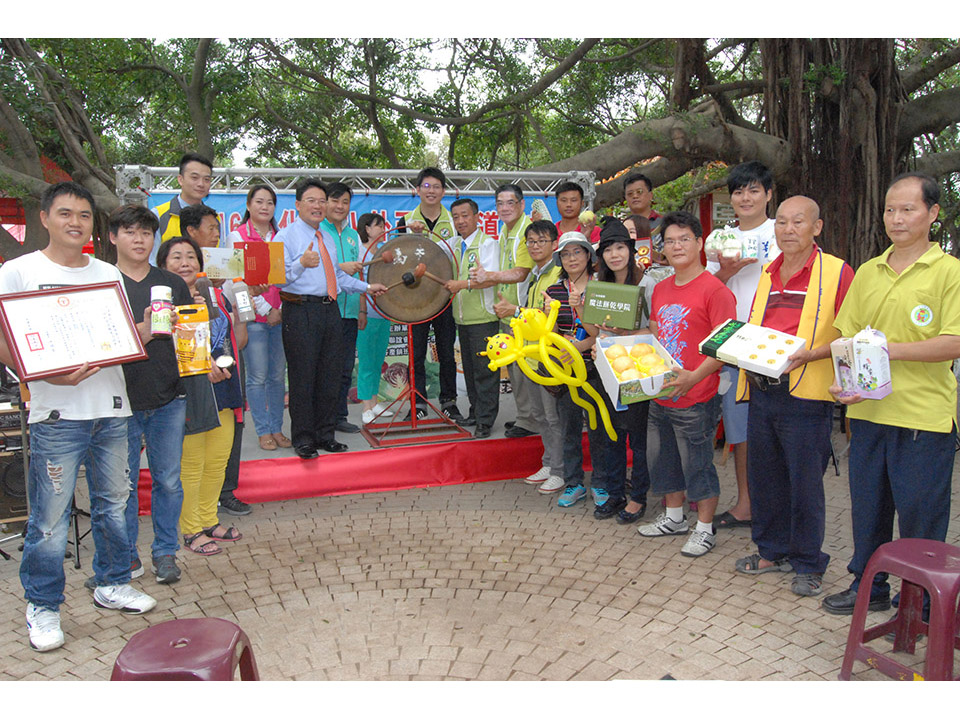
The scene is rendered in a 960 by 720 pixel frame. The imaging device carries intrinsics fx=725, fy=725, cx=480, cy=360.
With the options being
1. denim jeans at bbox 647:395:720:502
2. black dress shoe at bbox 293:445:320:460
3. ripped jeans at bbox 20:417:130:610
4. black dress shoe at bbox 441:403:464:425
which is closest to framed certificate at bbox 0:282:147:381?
ripped jeans at bbox 20:417:130:610

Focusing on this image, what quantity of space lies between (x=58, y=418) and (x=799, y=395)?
11.6ft

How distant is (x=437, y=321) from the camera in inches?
263

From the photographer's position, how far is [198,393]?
4230 millimetres

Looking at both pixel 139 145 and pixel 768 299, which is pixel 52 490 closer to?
pixel 768 299

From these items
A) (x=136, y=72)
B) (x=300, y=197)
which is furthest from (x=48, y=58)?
(x=300, y=197)

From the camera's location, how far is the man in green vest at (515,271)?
19.2 ft

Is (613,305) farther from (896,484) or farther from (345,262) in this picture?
(345,262)

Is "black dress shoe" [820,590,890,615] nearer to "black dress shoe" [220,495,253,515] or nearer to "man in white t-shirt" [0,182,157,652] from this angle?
"man in white t-shirt" [0,182,157,652]

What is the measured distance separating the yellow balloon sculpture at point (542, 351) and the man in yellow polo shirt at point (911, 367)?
166 cm

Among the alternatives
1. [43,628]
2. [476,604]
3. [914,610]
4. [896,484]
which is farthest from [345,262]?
[914,610]

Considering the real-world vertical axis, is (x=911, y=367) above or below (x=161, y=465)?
above

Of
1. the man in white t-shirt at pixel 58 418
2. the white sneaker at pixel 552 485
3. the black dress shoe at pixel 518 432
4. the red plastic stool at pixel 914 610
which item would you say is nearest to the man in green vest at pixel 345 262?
the black dress shoe at pixel 518 432

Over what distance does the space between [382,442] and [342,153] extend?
12028mm
